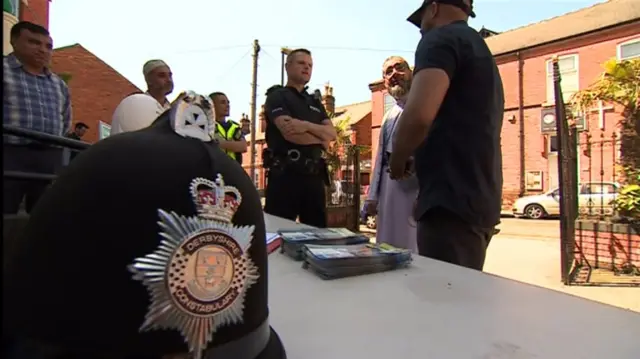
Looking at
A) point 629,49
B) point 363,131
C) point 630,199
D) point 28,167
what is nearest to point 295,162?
point 28,167

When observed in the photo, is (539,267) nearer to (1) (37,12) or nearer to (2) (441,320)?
(2) (441,320)

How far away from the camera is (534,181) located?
1573 cm

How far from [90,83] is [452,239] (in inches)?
490

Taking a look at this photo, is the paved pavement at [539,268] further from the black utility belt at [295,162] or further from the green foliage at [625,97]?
the green foliage at [625,97]

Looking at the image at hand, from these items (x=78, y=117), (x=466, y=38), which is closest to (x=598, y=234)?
(x=466, y=38)

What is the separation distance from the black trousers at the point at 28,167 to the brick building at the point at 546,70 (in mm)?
15702

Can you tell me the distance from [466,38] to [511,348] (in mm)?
1096

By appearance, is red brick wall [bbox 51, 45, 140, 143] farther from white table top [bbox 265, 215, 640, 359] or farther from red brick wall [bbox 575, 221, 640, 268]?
white table top [bbox 265, 215, 640, 359]

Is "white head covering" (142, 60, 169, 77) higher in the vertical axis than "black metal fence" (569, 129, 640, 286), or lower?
higher

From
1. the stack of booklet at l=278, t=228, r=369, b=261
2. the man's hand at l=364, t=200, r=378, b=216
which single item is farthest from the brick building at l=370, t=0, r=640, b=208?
the stack of booklet at l=278, t=228, r=369, b=261

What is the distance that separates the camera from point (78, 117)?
34.7 feet

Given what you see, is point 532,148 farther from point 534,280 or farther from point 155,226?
point 155,226

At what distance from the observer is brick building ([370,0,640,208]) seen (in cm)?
1460

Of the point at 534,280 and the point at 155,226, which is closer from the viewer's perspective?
the point at 155,226
